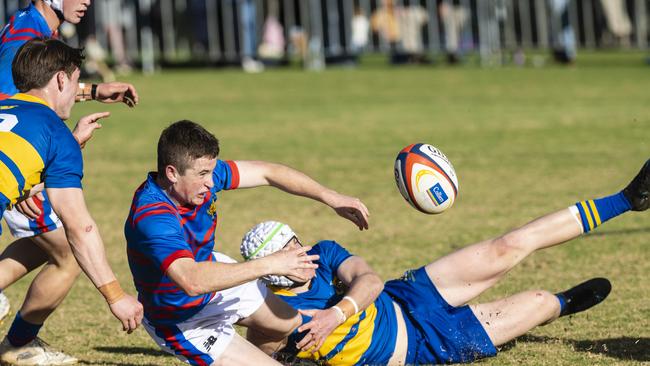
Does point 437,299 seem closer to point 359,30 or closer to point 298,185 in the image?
point 298,185

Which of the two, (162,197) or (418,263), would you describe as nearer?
(162,197)

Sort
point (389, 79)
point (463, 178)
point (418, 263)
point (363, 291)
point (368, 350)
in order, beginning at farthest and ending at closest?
point (389, 79) → point (463, 178) → point (418, 263) → point (368, 350) → point (363, 291)

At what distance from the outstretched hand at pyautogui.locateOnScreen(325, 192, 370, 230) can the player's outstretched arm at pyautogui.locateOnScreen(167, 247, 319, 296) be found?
3.27 feet

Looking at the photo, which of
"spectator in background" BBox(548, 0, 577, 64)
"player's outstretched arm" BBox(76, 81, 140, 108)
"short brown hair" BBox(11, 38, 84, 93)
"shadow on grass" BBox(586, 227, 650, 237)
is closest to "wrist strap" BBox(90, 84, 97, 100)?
"player's outstretched arm" BBox(76, 81, 140, 108)

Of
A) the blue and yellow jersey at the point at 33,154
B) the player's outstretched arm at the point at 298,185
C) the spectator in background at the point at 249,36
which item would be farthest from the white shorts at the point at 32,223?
the spectator in background at the point at 249,36

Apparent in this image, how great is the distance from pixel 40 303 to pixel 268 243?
1.42 m

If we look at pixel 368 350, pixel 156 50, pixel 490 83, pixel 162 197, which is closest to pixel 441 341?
pixel 368 350

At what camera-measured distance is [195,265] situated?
5.08m

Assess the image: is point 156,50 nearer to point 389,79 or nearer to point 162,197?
point 389,79

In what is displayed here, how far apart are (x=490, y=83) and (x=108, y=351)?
16436 millimetres

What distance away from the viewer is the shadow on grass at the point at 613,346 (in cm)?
620

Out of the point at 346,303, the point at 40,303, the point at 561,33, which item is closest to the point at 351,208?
the point at 346,303

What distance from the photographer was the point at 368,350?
6137 mm

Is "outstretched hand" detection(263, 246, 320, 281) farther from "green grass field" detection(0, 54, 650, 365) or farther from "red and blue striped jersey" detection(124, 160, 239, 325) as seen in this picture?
"green grass field" detection(0, 54, 650, 365)
